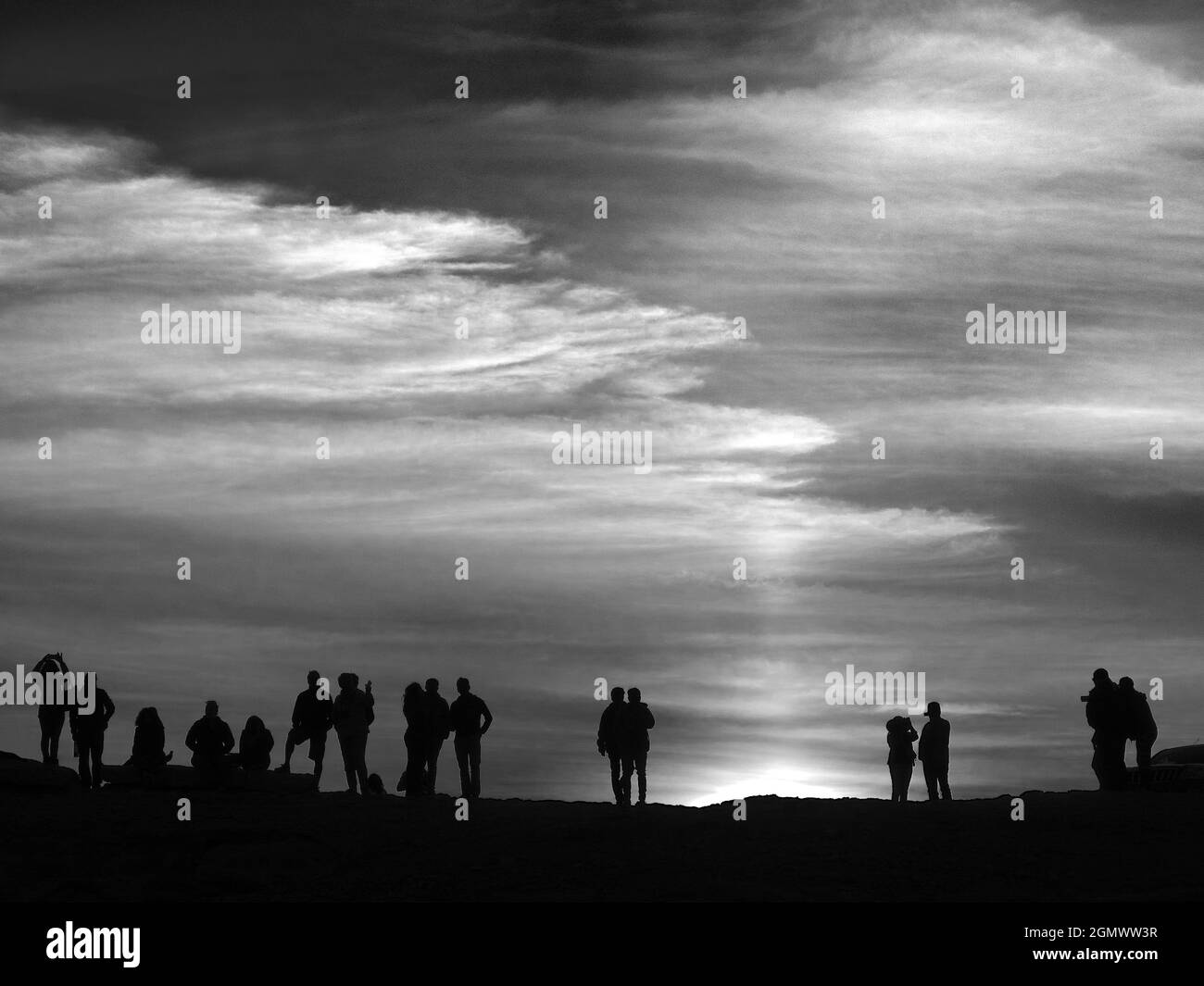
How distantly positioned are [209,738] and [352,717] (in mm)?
2218

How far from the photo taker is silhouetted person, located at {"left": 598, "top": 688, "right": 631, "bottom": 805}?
26.5 m

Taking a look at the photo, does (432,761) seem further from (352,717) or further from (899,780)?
(899,780)

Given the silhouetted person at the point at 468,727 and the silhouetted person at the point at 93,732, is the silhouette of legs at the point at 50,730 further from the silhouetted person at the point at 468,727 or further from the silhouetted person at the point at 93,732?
the silhouetted person at the point at 468,727

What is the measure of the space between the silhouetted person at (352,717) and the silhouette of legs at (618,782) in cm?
355

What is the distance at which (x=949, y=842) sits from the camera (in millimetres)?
22859

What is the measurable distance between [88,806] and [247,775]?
3.89m

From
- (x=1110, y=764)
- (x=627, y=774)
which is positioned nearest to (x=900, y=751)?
(x=1110, y=764)

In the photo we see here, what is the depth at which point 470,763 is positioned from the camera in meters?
26.5

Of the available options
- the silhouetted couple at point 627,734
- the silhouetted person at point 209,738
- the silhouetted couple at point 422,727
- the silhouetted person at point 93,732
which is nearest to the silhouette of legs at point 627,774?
the silhouetted couple at point 627,734

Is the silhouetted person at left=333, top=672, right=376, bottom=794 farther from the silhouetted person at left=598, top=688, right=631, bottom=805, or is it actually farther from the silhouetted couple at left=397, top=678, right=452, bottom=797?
the silhouetted person at left=598, top=688, right=631, bottom=805

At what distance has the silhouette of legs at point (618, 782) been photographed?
26797 millimetres

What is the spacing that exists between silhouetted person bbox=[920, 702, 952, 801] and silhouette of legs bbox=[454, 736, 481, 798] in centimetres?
674
